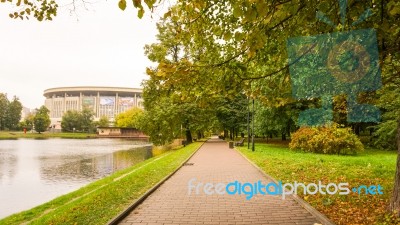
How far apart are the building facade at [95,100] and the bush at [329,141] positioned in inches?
5690

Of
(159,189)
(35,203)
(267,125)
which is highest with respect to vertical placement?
(267,125)

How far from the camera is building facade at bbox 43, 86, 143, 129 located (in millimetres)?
167250

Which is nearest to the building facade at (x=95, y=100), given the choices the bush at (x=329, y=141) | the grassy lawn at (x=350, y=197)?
the bush at (x=329, y=141)

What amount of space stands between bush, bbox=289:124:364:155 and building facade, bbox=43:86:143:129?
5690 inches

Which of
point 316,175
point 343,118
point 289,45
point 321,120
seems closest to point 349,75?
point 289,45

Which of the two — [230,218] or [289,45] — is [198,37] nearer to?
[289,45]

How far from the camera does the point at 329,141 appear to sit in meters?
22.1

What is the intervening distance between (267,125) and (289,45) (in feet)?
76.1

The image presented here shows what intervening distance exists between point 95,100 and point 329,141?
521 ft

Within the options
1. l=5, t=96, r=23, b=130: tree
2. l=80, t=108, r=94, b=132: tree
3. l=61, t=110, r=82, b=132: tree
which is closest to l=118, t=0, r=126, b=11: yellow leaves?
l=61, t=110, r=82, b=132: tree

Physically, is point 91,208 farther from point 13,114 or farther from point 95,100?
point 95,100

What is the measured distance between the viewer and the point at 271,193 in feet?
30.4

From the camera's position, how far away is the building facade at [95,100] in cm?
16725

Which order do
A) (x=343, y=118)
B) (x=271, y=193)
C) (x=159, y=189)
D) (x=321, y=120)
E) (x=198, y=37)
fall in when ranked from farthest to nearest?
1. (x=343, y=118)
2. (x=321, y=120)
3. (x=159, y=189)
4. (x=271, y=193)
5. (x=198, y=37)
